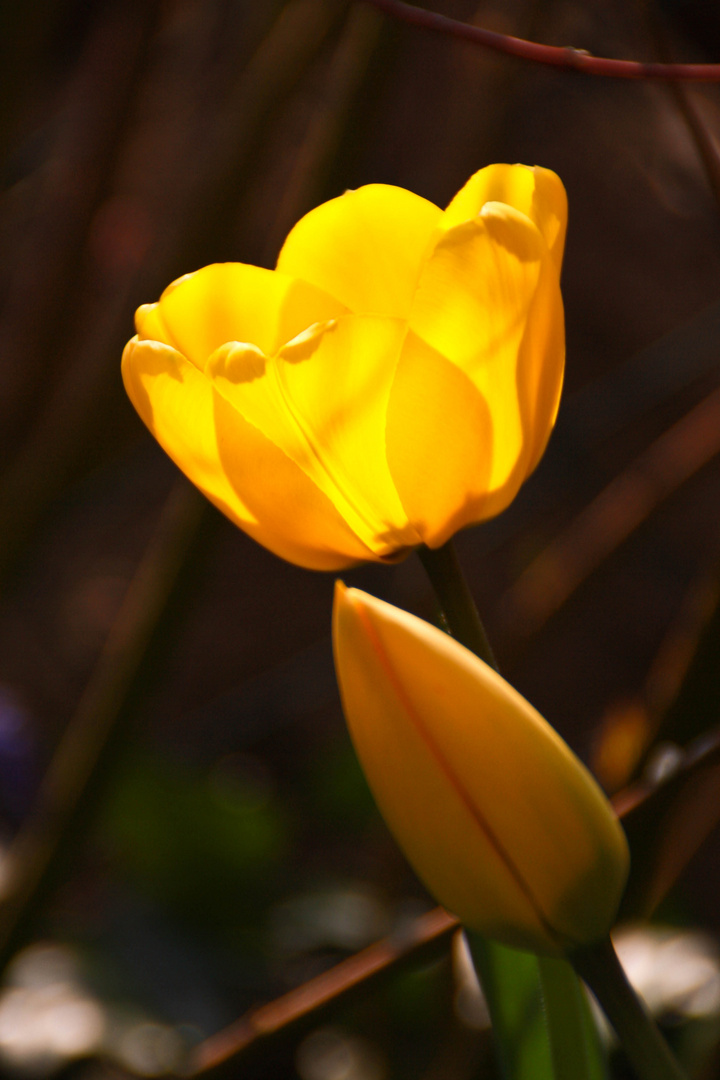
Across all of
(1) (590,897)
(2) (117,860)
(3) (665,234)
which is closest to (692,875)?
(2) (117,860)

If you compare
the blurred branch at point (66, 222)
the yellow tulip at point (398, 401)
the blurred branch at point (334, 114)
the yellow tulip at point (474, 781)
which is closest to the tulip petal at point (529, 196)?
the yellow tulip at point (398, 401)

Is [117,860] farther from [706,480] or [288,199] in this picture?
[706,480]

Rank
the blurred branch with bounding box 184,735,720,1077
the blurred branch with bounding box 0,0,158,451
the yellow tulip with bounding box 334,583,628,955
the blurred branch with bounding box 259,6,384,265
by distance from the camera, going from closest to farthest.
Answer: the yellow tulip with bounding box 334,583,628,955 < the blurred branch with bounding box 184,735,720,1077 < the blurred branch with bounding box 259,6,384,265 < the blurred branch with bounding box 0,0,158,451

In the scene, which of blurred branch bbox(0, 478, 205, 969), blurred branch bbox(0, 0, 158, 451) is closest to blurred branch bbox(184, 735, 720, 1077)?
blurred branch bbox(0, 478, 205, 969)

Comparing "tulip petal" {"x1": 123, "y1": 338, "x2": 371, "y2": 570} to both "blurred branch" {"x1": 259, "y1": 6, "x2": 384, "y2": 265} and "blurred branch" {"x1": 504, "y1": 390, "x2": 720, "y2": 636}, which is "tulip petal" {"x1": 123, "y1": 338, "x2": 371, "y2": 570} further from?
"blurred branch" {"x1": 504, "y1": 390, "x2": 720, "y2": 636}

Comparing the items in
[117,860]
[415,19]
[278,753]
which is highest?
[415,19]
